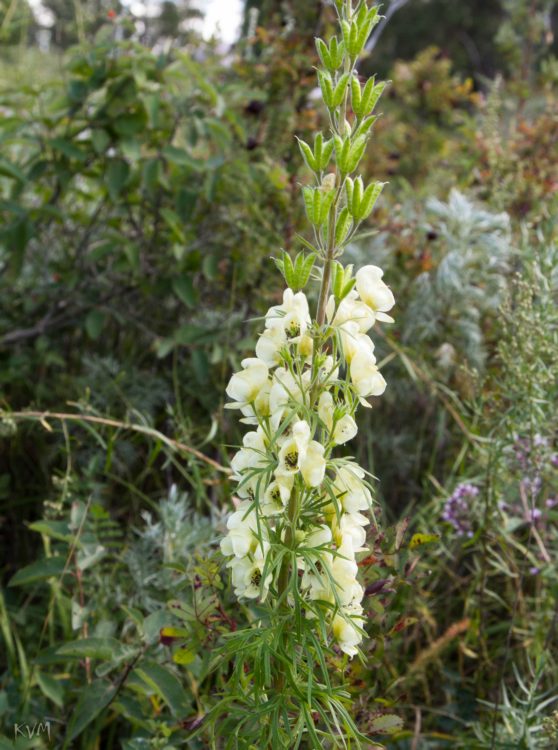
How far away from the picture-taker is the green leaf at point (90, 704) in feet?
4.53

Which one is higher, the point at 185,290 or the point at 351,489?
the point at 351,489

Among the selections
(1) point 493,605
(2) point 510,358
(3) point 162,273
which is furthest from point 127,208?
(1) point 493,605

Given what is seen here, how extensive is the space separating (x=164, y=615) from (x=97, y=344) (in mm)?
1561

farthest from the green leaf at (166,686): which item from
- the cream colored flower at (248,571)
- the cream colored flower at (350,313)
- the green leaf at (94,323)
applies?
the green leaf at (94,323)

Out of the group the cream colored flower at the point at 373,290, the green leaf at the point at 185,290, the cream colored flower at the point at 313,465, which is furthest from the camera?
the green leaf at the point at 185,290

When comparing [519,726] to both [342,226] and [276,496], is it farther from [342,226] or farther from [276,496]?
[342,226]

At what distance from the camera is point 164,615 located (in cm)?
146

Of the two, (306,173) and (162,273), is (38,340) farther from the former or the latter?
(306,173)

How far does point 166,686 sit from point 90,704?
16 cm

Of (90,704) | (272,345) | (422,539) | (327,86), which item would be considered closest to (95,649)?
(90,704)

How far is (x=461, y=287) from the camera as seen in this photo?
2562 millimetres

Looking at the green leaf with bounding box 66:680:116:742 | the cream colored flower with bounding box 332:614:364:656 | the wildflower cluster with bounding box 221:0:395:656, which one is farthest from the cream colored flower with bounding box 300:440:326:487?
the green leaf with bounding box 66:680:116:742

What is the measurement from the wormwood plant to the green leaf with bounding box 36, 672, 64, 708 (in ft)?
1.86

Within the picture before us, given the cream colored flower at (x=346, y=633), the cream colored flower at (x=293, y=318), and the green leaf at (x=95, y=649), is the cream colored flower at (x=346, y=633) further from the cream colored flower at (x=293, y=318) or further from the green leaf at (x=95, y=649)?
the green leaf at (x=95, y=649)
